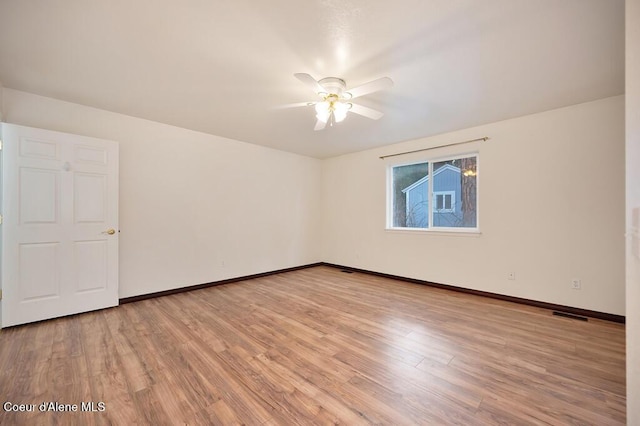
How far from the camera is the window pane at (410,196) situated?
446cm

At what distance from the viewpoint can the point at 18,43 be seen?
6.48 feet

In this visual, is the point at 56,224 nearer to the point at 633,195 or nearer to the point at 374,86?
the point at 374,86

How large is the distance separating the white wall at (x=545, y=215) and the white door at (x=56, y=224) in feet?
14.5

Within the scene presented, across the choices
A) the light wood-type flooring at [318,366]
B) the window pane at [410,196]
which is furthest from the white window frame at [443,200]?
the light wood-type flooring at [318,366]

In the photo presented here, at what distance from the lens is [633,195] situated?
1216 millimetres

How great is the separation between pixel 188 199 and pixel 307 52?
9.63 feet

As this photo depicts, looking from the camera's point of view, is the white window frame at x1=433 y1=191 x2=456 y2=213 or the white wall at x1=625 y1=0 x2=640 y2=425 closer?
the white wall at x1=625 y1=0 x2=640 y2=425

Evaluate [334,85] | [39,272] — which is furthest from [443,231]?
[39,272]

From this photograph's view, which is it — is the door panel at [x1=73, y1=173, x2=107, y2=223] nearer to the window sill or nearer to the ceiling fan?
the ceiling fan

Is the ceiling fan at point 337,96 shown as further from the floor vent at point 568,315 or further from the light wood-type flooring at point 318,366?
the floor vent at point 568,315

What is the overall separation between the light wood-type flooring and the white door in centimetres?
27

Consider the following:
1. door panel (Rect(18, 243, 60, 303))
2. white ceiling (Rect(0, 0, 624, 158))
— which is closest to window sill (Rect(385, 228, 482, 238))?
white ceiling (Rect(0, 0, 624, 158))

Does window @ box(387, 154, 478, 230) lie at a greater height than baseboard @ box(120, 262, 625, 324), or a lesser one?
greater

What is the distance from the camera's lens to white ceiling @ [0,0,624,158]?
5.41 feet
